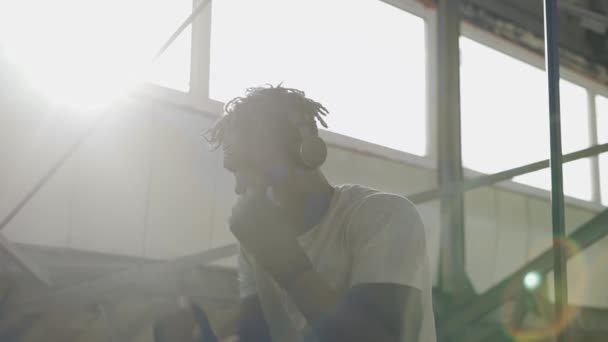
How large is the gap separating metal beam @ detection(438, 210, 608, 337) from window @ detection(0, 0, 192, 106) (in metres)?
1.17

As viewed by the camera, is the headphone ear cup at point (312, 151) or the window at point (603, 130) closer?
the headphone ear cup at point (312, 151)

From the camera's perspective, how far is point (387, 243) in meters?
1.14

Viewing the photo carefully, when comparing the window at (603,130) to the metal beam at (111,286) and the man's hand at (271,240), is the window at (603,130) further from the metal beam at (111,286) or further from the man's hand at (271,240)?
the man's hand at (271,240)

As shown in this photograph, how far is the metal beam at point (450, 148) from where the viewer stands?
3.11 m

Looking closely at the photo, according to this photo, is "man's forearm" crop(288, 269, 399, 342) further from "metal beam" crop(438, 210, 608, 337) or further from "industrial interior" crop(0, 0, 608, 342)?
"metal beam" crop(438, 210, 608, 337)

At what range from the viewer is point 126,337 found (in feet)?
7.91

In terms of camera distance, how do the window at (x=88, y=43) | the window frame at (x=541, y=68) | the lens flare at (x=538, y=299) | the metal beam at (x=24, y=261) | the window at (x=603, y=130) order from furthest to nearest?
the window at (x=603, y=130) → the window frame at (x=541, y=68) → the lens flare at (x=538, y=299) → the window at (x=88, y=43) → the metal beam at (x=24, y=261)

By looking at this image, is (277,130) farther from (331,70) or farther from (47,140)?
(331,70)

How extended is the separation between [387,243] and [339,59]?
2.20m

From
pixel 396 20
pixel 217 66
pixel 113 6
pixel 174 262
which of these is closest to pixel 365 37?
pixel 396 20

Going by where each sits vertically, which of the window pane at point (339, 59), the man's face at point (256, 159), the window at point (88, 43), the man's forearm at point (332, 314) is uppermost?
the window pane at point (339, 59)

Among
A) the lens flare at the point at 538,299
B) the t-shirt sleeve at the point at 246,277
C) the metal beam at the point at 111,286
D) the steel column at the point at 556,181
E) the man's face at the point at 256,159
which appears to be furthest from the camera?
the lens flare at the point at 538,299

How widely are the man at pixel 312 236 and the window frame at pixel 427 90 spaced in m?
1.36

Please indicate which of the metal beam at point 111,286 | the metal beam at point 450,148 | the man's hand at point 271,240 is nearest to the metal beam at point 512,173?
the metal beam at point 450,148
